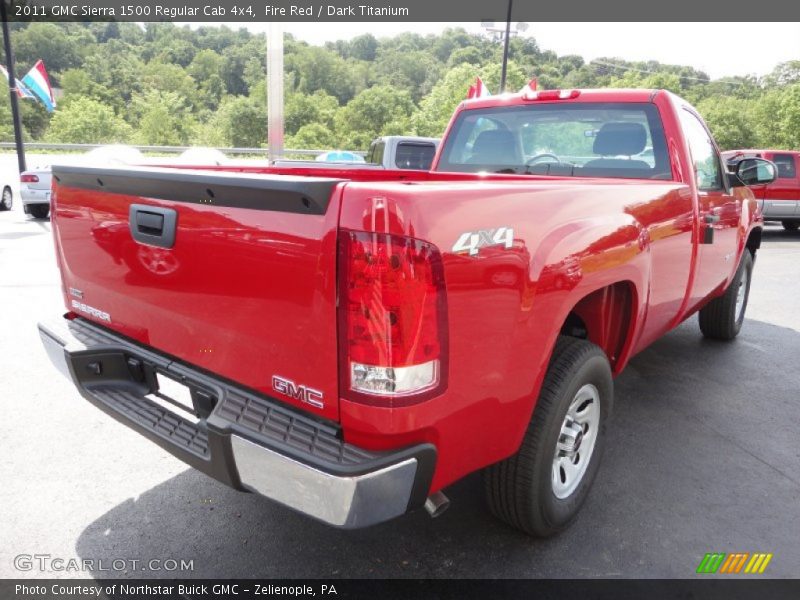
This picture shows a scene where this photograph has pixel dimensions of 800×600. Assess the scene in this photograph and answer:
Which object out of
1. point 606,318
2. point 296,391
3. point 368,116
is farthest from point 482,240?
point 368,116

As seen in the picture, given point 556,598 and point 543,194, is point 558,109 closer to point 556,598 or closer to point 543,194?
point 543,194

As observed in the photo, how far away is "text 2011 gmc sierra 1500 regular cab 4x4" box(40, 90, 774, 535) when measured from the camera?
5.39 feet

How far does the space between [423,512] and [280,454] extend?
1.21 m

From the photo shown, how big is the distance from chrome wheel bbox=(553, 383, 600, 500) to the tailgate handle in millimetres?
1646

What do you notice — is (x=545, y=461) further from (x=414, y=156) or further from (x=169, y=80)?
(x=169, y=80)

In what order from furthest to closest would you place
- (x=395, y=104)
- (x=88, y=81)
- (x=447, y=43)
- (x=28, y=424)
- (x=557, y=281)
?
(x=447, y=43) → (x=88, y=81) → (x=395, y=104) → (x=28, y=424) → (x=557, y=281)

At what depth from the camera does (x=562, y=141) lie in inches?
156

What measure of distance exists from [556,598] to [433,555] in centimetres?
49

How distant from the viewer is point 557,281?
2062 mm

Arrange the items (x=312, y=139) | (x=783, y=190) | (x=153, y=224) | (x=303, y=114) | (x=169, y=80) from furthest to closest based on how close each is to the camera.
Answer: (x=169, y=80), (x=303, y=114), (x=312, y=139), (x=783, y=190), (x=153, y=224)

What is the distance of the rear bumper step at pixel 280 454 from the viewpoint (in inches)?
64.9

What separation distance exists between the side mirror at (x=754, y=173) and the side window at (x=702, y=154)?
37cm

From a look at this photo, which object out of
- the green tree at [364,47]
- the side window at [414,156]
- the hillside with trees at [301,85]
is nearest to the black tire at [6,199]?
the side window at [414,156]

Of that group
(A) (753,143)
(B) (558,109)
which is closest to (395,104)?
(A) (753,143)
